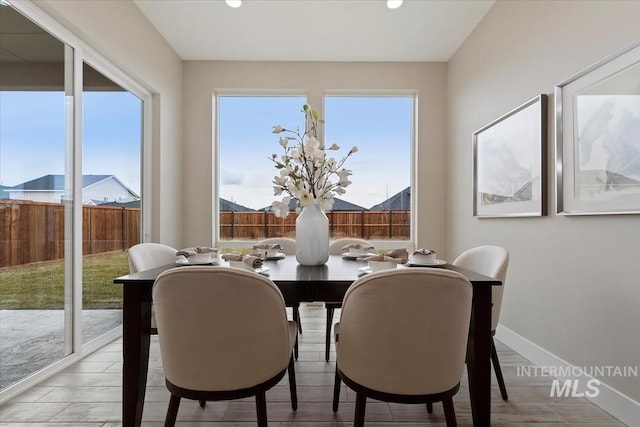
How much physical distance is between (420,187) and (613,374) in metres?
2.62

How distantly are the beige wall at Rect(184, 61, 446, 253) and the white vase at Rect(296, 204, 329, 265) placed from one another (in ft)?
7.87

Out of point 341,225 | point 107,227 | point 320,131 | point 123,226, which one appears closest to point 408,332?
point 107,227

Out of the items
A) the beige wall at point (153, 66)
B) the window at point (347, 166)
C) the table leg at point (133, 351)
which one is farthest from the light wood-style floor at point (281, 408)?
the window at point (347, 166)

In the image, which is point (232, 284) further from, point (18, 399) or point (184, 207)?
Answer: point (184, 207)

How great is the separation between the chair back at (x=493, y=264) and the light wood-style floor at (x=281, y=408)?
47cm

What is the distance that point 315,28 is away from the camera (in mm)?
3350

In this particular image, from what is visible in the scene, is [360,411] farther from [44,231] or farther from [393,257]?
[44,231]

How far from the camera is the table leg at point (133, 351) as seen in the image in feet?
4.66

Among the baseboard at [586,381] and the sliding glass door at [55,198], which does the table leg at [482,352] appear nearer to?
the baseboard at [586,381]

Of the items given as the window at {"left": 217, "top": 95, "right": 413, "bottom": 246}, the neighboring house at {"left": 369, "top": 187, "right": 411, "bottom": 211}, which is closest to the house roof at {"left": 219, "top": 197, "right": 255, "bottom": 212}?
the window at {"left": 217, "top": 95, "right": 413, "bottom": 246}

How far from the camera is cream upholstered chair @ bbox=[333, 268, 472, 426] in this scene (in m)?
1.14

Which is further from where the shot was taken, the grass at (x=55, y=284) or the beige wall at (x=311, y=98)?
the beige wall at (x=311, y=98)

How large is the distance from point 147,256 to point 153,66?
2181 mm

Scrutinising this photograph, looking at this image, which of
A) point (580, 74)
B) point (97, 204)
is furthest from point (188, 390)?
point (580, 74)
